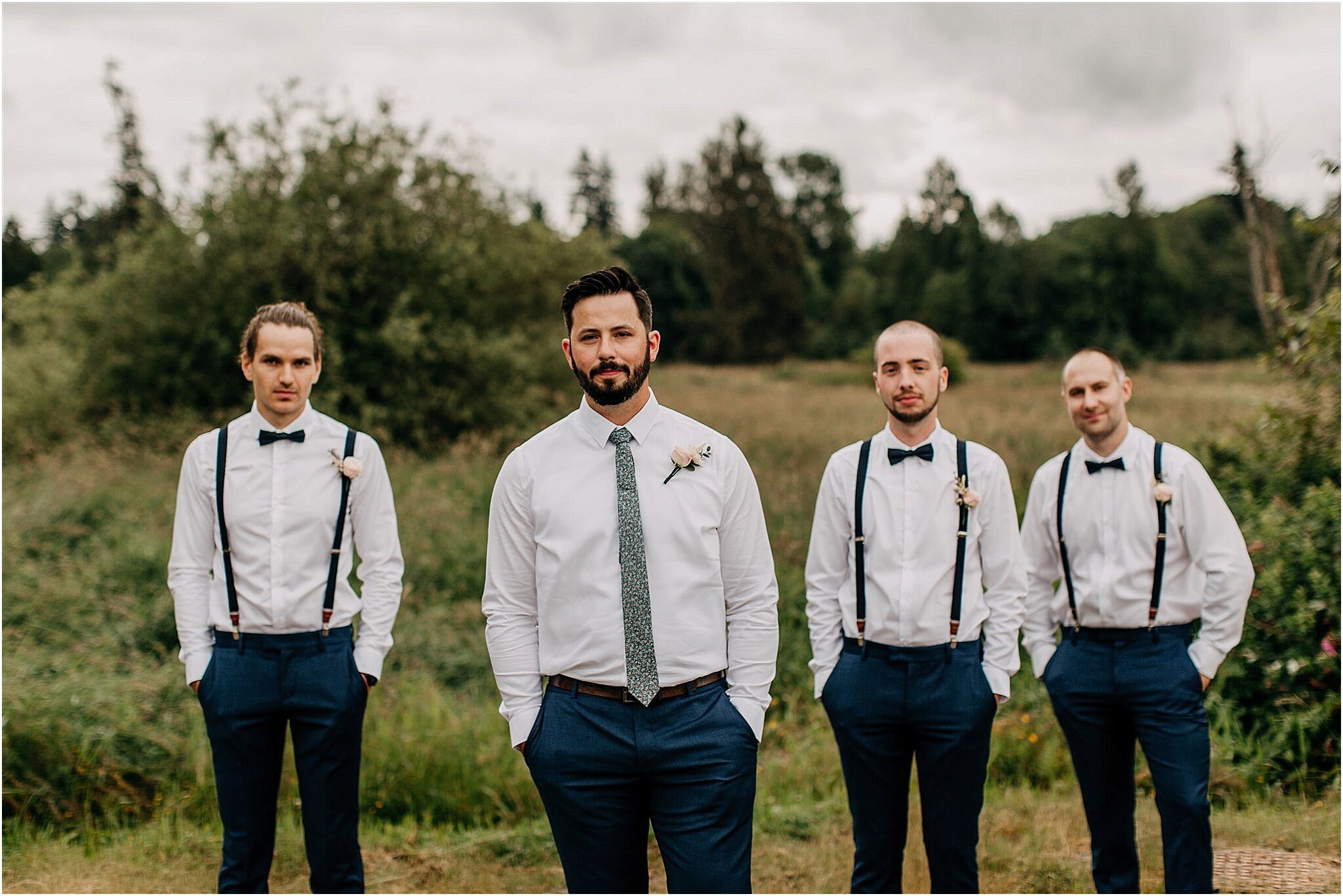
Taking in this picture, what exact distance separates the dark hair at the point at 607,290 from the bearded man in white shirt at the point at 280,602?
4.07 feet

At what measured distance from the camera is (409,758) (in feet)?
18.5

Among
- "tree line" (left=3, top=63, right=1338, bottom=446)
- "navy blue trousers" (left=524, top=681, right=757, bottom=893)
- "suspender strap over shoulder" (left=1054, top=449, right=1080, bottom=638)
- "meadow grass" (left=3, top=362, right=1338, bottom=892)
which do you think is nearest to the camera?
"navy blue trousers" (left=524, top=681, right=757, bottom=893)

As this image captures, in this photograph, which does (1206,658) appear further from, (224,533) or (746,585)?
(224,533)

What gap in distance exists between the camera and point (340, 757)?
11.8 ft

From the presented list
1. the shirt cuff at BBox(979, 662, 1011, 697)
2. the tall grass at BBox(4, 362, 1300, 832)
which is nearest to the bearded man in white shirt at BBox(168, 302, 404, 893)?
the tall grass at BBox(4, 362, 1300, 832)

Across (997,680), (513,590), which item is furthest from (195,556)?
(997,680)

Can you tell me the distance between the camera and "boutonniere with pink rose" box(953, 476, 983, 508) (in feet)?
11.4

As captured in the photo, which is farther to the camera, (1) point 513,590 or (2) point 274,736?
(2) point 274,736

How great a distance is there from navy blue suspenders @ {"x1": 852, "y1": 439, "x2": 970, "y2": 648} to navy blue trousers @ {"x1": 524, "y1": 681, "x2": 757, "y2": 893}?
37.2 inches

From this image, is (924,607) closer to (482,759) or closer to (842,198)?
(482,759)

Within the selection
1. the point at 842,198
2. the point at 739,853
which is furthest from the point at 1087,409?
the point at 842,198

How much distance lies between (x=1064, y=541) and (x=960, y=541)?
0.66m

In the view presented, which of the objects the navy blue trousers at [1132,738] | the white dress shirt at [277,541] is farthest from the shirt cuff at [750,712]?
the navy blue trousers at [1132,738]

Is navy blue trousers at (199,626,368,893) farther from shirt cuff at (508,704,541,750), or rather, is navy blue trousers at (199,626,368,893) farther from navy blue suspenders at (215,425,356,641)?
shirt cuff at (508,704,541,750)
